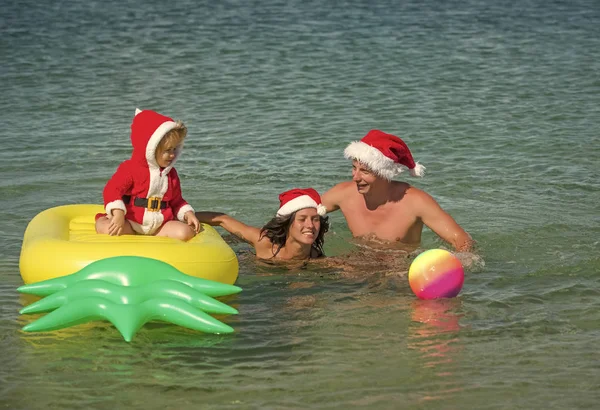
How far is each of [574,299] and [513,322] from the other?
59 cm

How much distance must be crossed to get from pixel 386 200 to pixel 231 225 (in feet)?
3.49

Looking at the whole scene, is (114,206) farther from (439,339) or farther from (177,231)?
(439,339)

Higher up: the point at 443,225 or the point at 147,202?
the point at 147,202

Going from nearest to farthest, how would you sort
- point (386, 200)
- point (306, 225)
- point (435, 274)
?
point (435, 274) < point (306, 225) < point (386, 200)

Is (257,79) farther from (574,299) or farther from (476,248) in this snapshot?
(574,299)

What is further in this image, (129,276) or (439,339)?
(439,339)

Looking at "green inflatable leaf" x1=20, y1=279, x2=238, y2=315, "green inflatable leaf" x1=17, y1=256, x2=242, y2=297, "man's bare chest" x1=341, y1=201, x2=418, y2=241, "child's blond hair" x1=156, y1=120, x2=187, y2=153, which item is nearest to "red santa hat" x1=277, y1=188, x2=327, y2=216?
"man's bare chest" x1=341, y1=201, x2=418, y2=241

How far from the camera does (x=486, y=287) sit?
6.34 m

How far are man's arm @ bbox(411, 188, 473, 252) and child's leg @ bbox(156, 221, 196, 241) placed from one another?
1575 millimetres

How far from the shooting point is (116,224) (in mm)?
6023

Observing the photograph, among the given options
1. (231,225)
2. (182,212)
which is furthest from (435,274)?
(182,212)

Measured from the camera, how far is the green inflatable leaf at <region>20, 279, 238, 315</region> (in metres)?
5.25

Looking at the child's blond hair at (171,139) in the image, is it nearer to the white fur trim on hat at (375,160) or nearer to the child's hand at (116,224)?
the child's hand at (116,224)

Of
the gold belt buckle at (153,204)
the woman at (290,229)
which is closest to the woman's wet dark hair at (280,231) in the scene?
the woman at (290,229)
